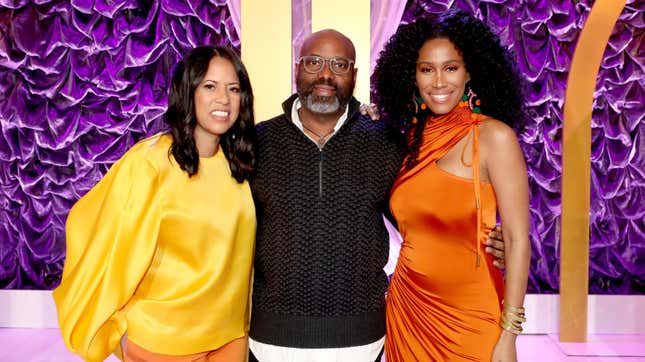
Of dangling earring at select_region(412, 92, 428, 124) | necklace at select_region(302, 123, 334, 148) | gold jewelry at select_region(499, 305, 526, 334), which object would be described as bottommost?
gold jewelry at select_region(499, 305, 526, 334)

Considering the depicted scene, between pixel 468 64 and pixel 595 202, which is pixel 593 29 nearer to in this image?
pixel 595 202

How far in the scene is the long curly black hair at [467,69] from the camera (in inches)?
82.4

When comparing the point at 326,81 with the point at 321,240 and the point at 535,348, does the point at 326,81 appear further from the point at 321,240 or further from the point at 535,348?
the point at 535,348

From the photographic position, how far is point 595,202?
170 inches

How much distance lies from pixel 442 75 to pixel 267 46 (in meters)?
1.59

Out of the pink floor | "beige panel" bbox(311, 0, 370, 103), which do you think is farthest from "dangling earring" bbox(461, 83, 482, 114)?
the pink floor

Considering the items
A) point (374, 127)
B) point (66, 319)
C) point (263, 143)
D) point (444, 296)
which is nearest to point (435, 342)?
point (444, 296)

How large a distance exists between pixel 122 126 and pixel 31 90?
740mm

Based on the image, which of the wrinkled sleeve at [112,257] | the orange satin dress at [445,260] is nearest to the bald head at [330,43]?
the orange satin dress at [445,260]

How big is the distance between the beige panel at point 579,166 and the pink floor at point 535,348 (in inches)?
6.6

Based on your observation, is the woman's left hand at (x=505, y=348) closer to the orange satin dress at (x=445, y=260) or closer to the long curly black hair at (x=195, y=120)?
the orange satin dress at (x=445, y=260)

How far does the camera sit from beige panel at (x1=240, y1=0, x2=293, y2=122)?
11.2ft

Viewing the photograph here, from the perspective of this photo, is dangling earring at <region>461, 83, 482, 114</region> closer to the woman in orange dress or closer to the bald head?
the woman in orange dress

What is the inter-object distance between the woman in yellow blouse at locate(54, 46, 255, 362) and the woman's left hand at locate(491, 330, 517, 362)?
0.90 m
